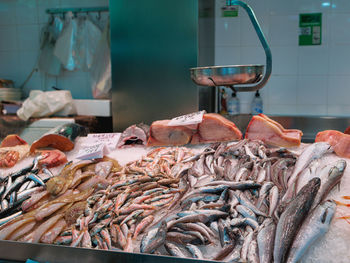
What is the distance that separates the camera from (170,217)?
3.83ft

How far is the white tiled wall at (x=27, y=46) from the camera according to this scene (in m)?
5.04

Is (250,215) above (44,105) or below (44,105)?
below

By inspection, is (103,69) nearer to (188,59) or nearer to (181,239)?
(188,59)

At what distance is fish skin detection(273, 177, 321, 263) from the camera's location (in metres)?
0.96

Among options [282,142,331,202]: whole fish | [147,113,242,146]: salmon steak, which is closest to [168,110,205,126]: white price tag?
[147,113,242,146]: salmon steak

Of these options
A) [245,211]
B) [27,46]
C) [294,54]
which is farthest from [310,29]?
[27,46]

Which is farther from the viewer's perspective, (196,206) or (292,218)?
(196,206)

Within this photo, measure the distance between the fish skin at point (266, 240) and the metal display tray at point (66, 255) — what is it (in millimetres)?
171

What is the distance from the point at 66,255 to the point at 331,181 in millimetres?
958

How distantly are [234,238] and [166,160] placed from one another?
29.9 inches

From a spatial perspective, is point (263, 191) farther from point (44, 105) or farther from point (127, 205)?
point (44, 105)

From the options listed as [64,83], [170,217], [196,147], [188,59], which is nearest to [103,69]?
[64,83]

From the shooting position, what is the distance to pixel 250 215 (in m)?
1.15

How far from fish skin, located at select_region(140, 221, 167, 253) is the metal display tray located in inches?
1.8
